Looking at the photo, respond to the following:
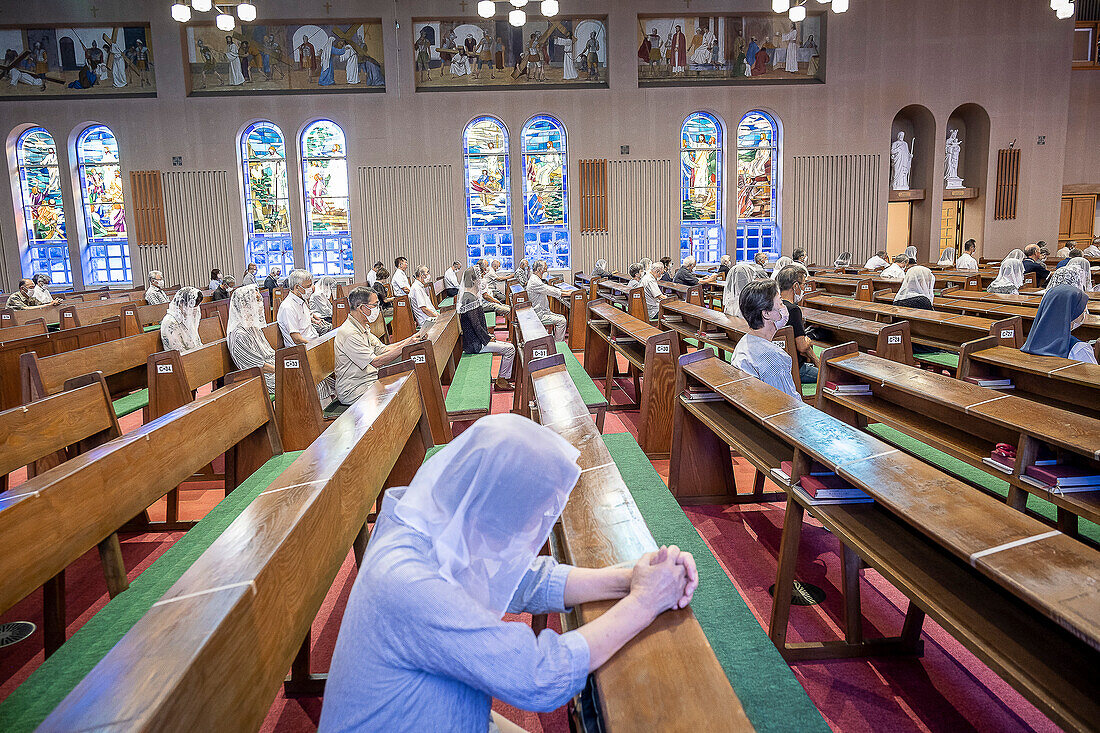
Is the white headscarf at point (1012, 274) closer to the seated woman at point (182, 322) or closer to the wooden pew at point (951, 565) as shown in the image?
the wooden pew at point (951, 565)

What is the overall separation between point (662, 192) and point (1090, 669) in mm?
14688

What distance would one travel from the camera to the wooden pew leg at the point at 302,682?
7.95ft

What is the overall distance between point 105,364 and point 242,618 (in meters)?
5.05

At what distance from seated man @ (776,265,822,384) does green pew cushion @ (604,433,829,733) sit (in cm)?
248

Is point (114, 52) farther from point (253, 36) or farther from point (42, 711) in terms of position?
point (42, 711)

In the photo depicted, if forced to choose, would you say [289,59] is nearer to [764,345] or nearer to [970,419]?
[764,345]

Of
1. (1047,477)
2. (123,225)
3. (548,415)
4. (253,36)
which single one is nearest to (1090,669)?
(1047,477)

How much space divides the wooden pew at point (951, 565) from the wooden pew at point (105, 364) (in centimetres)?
443

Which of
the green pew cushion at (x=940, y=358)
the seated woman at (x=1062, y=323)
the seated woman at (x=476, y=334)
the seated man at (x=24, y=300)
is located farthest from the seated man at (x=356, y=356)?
the seated man at (x=24, y=300)

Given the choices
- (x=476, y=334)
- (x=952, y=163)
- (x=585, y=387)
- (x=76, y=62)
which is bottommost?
(x=585, y=387)

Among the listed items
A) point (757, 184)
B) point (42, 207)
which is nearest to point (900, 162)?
point (757, 184)

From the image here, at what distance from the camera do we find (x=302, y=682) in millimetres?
2428

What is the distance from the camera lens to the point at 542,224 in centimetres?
1565

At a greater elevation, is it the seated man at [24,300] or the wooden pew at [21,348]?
the seated man at [24,300]
